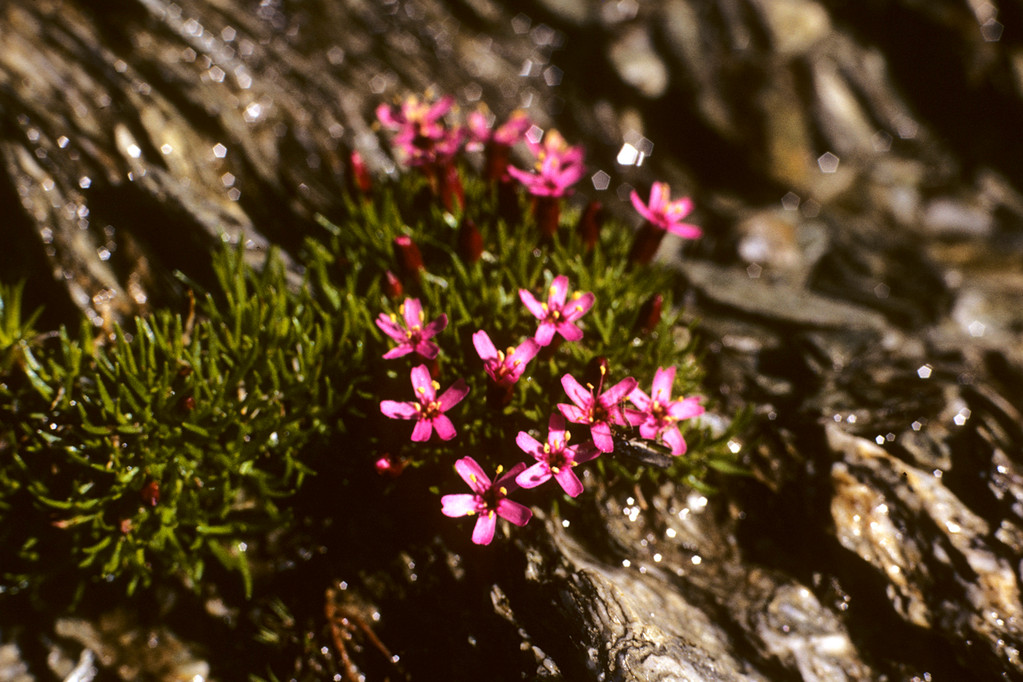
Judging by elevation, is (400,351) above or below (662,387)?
above

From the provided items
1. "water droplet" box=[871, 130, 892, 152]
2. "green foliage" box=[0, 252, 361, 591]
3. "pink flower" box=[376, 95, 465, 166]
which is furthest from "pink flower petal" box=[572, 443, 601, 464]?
"water droplet" box=[871, 130, 892, 152]

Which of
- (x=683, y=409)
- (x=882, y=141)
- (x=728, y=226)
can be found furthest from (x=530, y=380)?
(x=882, y=141)

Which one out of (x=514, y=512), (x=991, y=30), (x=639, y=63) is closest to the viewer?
(x=514, y=512)

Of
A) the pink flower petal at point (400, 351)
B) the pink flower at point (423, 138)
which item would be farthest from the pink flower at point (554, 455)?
the pink flower at point (423, 138)

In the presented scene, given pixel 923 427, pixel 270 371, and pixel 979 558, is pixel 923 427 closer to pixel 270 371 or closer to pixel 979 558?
pixel 979 558

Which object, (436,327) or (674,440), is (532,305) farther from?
(674,440)

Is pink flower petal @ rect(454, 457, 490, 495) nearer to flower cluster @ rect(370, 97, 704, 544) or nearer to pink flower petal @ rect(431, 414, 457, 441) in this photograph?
flower cluster @ rect(370, 97, 704, 544)
